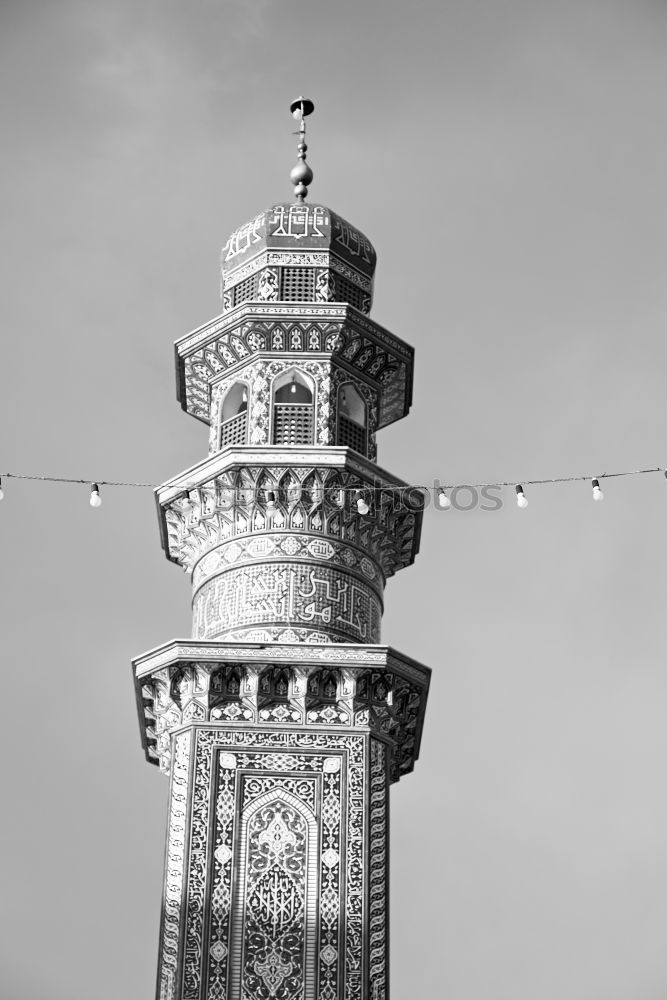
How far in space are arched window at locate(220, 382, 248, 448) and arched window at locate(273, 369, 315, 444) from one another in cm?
38

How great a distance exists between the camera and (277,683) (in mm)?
22516

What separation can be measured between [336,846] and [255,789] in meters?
0.97

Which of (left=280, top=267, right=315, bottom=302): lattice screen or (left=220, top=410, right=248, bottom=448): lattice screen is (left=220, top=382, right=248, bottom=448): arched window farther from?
(left=280, top=267, right=315, bottom=302): lattice screen

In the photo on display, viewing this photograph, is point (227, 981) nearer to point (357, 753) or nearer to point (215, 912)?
point (215, 912)

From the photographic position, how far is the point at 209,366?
1006 inches

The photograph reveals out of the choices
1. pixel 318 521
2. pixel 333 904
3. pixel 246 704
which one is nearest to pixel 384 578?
pixel 318 521

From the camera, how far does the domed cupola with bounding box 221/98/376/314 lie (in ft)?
84.5

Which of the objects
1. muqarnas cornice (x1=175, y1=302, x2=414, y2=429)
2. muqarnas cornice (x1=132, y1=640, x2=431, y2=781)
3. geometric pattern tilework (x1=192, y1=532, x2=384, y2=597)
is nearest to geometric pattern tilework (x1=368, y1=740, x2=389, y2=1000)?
muqarnas cornice (x1=132, y1=640, x2=431, y2=781)

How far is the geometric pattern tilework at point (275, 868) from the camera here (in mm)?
20938

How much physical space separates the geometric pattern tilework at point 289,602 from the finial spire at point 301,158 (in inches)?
220

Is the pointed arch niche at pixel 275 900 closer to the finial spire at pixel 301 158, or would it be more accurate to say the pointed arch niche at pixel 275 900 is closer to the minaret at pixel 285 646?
the minaret at pixel 285 646

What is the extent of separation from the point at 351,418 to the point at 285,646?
3.60 meters

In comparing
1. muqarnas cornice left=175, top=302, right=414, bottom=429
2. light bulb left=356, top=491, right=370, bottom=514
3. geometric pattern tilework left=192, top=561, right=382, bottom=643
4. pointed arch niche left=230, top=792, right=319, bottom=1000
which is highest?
muqarnas cornice left=175, top=302, right=414, bottom=429

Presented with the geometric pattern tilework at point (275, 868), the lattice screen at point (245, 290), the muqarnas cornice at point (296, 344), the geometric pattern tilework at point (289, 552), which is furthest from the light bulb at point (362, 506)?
the lattice screen at point (245, 290)
